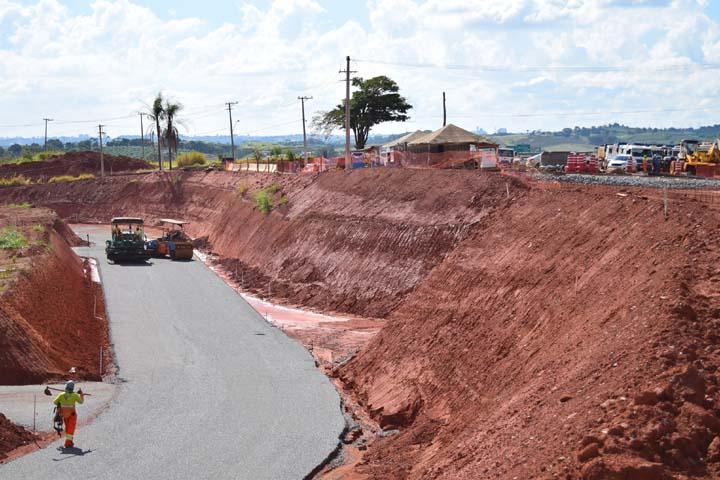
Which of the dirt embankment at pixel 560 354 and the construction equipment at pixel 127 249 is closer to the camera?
the dirt embankment at pixel 560 354

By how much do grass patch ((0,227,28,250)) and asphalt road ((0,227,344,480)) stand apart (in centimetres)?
868

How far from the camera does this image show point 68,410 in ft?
69.8

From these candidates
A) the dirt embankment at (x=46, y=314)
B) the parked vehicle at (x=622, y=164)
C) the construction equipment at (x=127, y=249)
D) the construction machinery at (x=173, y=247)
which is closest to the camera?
the dirt embankment at (x=46, y=314)

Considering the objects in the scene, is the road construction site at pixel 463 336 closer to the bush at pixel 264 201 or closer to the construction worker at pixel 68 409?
the construction worker at pixel 68 409

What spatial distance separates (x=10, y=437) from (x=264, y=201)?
45.5 meters

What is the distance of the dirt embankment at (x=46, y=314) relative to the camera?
1104 inches

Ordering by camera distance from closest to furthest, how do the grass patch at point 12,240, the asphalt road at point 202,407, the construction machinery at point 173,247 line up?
the asphalt road at point 202,407
the grass patch at point 12,240
the construction machinery at point 173,247

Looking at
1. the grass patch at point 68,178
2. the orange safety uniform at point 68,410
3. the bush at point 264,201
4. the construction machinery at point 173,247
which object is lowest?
the construction machinery at point 173,247

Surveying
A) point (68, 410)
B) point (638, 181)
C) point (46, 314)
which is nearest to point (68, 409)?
point (68, 410)

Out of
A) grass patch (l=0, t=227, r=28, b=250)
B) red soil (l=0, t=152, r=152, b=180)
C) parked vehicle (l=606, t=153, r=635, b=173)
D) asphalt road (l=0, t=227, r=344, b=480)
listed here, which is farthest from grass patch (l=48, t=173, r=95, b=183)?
asphalt road (l=0, t=227, r=344, b=480)

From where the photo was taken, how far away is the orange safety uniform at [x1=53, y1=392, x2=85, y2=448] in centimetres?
2131

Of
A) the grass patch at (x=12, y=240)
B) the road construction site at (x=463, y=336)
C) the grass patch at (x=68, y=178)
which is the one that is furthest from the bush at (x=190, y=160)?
the road construction site at (x=463, y=336)

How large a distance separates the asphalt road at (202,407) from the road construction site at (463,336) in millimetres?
111

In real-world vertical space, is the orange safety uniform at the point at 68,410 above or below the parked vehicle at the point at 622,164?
below
